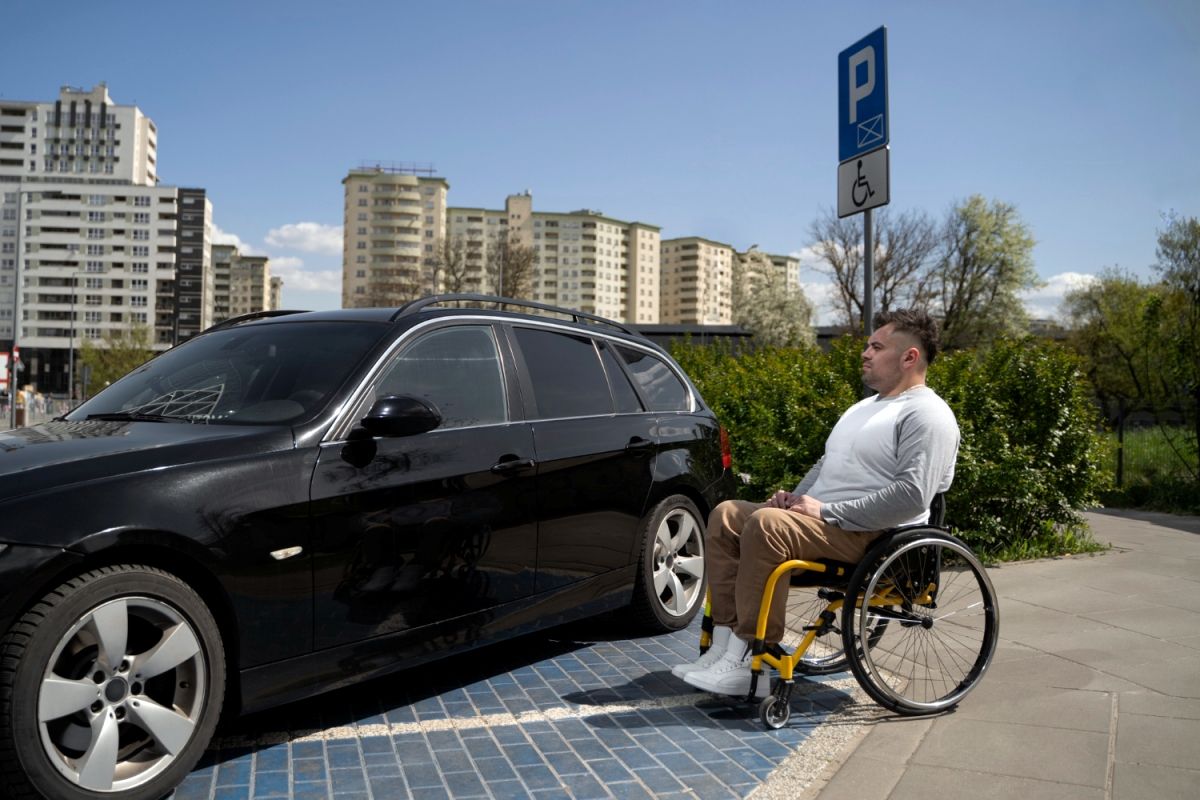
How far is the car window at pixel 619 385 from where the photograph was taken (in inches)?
223

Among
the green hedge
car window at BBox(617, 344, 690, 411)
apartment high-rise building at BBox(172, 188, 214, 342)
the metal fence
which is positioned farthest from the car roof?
apartment high-rise building at BBox(172, 188, 214, 342)

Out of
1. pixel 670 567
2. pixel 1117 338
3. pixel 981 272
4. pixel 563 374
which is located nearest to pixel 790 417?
pixel 670 567

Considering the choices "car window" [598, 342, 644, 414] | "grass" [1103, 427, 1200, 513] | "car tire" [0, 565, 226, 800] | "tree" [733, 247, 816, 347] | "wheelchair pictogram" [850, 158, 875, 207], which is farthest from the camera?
"tree" [733, 247, 816, 347]

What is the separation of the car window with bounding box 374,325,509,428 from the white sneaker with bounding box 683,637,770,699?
4.80 ft

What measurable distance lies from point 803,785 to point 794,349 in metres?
8.34

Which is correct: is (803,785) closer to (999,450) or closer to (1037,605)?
(1037,605)

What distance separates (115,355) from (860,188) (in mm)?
103496

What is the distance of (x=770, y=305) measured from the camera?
84.9m

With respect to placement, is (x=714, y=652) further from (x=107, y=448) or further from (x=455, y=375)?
(x=107, y=448)

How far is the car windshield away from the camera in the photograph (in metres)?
4.06

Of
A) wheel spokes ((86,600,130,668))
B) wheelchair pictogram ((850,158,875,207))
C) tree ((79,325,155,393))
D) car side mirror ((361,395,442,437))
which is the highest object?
tree ((79,325,155,393))

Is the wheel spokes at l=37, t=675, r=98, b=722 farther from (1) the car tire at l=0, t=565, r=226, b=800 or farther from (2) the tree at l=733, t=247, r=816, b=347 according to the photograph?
(2) the tree at l=733, t=247, r=816, b=347

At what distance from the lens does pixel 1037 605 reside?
637 cm

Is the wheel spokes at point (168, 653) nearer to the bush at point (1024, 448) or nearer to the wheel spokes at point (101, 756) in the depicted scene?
the wheel spokes at point (101, 756)
